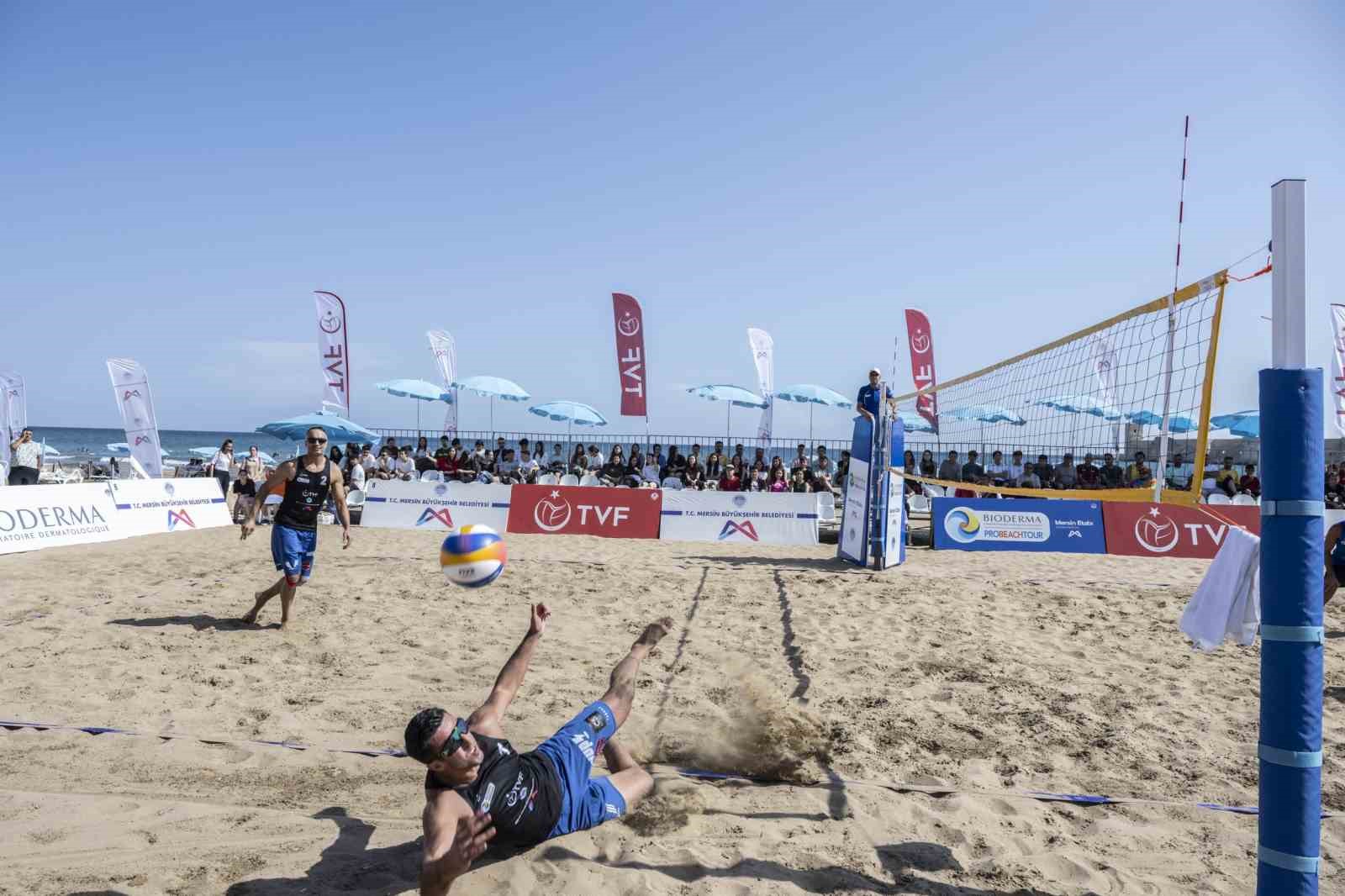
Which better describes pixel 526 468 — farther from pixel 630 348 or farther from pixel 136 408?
pixel 136 408

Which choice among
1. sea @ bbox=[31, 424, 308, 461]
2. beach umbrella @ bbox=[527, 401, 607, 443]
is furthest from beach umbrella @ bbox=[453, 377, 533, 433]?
sea @ bbox=[31, 424, 308, 461]

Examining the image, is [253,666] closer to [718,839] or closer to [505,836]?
[505,836]

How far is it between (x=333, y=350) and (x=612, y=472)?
640cm

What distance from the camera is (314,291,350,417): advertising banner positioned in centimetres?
1666

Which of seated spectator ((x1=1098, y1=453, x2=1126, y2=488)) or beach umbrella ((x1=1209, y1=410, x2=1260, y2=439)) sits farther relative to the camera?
beach umbrella ((x1=1209, y1=410, x2=1260, y2=439))

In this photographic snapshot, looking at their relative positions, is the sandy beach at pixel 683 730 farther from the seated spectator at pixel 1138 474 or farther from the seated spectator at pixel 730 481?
the seated spectator at pixel 730 481

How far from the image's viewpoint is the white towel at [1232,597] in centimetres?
339

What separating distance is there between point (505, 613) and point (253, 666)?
202 centimetres

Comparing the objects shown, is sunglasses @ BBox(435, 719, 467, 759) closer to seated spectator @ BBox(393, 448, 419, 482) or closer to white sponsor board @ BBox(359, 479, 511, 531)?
white sponsor board @ BBox(359, 479, 511, 531)

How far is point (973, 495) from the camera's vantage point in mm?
13656

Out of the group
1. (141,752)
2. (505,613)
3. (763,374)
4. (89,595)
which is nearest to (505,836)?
(141,752)

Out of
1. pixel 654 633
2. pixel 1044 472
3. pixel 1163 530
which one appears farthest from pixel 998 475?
pixel 654 633

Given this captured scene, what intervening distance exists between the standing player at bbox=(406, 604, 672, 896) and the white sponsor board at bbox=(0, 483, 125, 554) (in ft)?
30.7

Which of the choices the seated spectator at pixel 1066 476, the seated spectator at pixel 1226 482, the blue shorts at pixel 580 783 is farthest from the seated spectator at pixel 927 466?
the blue shorts at pixel 580 783
